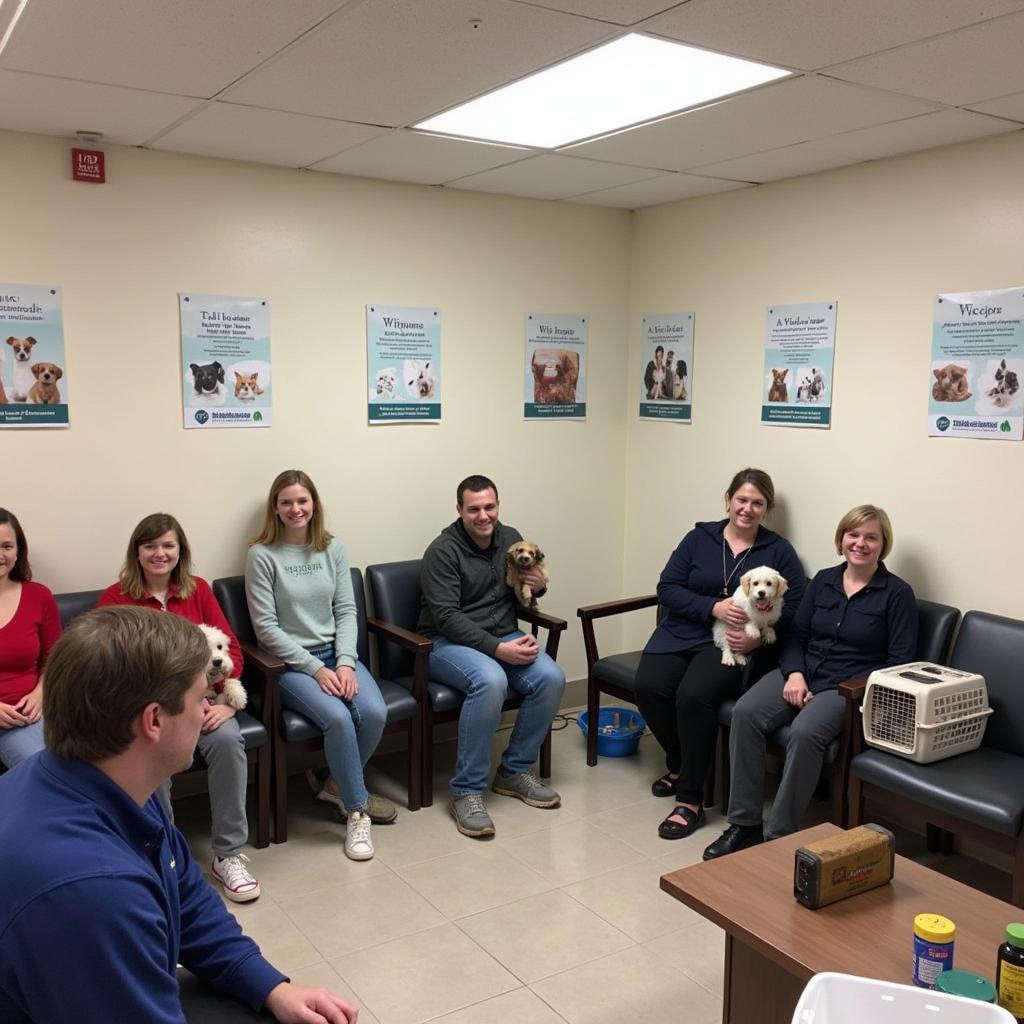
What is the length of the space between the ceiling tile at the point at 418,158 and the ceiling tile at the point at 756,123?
13.6 inches

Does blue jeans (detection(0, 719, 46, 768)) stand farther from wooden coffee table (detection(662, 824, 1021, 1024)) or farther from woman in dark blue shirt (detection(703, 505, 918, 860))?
woman in dark blue shirt (detection(703, 505, 918, 860))

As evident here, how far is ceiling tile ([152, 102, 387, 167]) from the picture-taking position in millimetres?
3148

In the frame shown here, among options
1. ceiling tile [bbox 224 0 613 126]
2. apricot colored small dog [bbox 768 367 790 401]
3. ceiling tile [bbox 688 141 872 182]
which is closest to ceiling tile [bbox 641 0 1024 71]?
ceiling tile [bbox 224 0 613 126]

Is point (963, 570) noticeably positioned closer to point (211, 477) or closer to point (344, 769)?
point (344, 769)

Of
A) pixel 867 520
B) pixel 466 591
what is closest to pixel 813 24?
pixel 867 520

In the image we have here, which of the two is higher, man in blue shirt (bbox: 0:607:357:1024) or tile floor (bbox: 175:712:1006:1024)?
man in blue shirt (bbox: 0:607:357:1024)

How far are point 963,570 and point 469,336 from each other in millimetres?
2286

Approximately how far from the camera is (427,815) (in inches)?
151

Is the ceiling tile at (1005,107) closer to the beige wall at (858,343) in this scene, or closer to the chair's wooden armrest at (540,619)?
the beige wall at (858,343)

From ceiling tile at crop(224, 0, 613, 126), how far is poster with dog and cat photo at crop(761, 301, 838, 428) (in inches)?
71.7

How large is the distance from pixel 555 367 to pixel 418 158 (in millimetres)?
1338

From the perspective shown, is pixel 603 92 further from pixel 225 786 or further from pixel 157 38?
pixel 225 786

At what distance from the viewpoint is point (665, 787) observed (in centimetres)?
404

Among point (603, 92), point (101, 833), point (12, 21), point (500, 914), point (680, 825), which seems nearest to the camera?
point (101, 833)
